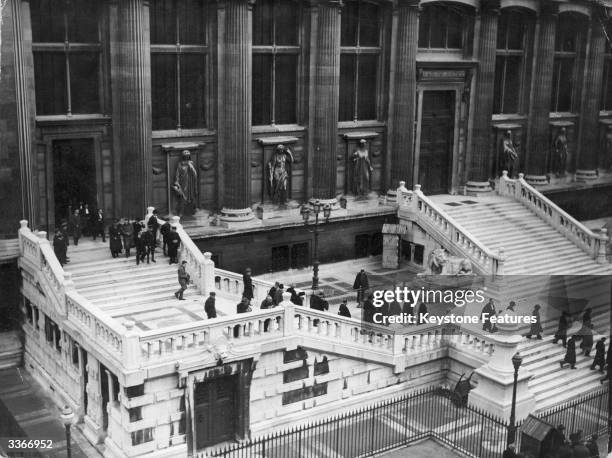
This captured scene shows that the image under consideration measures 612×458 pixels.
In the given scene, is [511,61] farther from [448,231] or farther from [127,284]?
[127,284]

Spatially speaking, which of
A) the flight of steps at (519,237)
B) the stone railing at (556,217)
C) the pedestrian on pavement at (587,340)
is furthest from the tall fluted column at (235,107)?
the stone railing at (556,217)

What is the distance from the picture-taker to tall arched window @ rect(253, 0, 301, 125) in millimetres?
35375

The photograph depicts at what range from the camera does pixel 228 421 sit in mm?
24828

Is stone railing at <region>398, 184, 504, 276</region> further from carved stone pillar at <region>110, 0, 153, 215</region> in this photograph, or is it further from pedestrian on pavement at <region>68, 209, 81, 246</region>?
pedestrian on pavement at <region>68, 209, 81, 246</region>

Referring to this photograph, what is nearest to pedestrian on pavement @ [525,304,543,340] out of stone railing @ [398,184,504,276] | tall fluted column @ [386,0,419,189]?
stone railing @ [398,184,504,276]

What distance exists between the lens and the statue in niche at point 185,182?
3372 centimetres

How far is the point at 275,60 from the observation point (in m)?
36.1

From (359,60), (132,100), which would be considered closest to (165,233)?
(132,100)

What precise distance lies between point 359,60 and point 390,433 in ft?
63.5

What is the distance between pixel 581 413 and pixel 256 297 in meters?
11.8

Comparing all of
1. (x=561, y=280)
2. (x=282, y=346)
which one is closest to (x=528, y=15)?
(x=561, y=280)

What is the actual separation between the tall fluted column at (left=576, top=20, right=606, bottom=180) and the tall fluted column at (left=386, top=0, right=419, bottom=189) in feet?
43.7

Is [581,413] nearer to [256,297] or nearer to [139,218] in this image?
[256,297]

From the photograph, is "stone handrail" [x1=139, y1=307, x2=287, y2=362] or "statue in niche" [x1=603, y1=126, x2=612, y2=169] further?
"statue in niche" [x1=603, y1=126, x2=612, y2=169]
